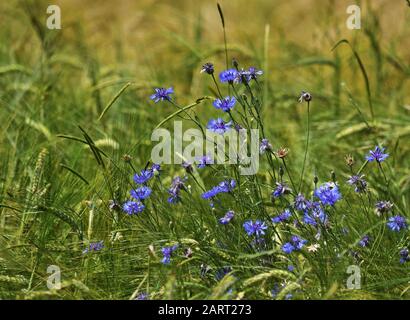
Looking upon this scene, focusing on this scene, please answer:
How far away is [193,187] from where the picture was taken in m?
3.14

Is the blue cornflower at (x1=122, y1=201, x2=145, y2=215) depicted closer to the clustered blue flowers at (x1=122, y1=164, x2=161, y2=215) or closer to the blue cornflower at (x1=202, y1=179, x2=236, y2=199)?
the clustered blue flowers at (x1=122, y1=164, x2=161, y2=215)

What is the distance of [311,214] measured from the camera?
2553 millimetres

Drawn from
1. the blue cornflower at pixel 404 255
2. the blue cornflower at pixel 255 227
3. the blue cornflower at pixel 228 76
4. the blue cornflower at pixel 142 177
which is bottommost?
the blue cornflower at pixel 404 255

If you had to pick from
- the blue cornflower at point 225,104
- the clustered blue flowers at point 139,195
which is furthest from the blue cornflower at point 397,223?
the clustered blue flowers at point 139,195

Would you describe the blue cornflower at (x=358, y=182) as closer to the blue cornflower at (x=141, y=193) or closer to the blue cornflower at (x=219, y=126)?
the blue cornflower at (x=219, y=126)

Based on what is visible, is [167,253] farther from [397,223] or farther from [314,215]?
[397,223]

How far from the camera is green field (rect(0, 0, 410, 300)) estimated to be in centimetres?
249

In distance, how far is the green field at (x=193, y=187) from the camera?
98.1 inches

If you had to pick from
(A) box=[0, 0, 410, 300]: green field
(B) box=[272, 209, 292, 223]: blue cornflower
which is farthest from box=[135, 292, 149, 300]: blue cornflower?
(B) box=[272, 209, 292, 223]: blue cornflower

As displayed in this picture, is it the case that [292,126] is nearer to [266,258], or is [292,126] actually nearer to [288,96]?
[288,96]

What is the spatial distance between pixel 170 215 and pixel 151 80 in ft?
6.75

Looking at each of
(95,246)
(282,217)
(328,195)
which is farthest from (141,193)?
(328,195)

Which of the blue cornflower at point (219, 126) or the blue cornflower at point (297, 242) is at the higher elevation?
the blue cornflower at point (219, 126)

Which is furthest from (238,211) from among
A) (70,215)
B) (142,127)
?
(142,127)
